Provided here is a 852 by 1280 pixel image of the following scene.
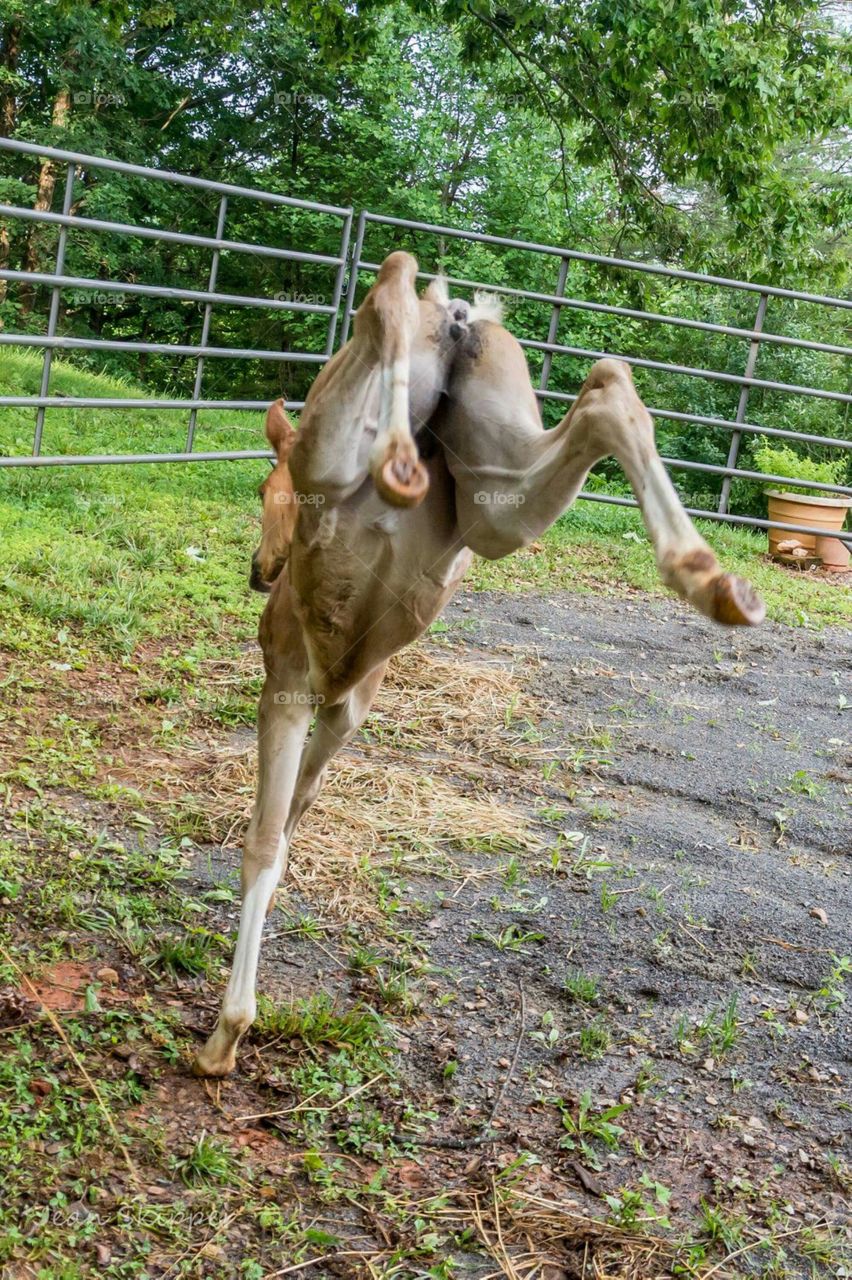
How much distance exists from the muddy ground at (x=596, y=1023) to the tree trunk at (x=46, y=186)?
43.1ft

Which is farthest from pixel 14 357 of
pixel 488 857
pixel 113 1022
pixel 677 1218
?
pixel 677 1218

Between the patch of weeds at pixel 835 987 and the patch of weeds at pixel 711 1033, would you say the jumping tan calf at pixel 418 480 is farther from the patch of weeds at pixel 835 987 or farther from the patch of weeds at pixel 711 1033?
the patch of weeds at pixel 835 987

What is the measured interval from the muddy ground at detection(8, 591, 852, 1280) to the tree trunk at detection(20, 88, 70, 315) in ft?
43.1

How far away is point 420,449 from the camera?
2.60m

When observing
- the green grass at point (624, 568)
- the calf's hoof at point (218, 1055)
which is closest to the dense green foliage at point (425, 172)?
the green grass at point (624, 568)

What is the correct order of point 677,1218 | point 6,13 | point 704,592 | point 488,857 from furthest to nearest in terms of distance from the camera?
1. point 6,13
2. point 488,857
3. point 677,1218
4. point 704,592

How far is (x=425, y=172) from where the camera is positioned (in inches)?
653

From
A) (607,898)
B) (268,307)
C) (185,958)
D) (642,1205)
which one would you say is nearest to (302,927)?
(185,958)

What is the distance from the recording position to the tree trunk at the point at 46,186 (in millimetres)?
16375

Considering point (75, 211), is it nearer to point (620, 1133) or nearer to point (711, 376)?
point (711, 376)

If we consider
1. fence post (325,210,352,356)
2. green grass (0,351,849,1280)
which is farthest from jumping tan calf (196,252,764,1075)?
fence post (325,210,352,356)

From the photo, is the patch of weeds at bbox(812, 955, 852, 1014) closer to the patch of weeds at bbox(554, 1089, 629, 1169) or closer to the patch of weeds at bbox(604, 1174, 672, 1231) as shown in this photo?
the patch of weeds at bbox(554, 1089, 629, 1169)

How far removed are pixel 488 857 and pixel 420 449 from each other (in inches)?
92.2

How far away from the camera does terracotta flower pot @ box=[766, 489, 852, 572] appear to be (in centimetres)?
1024
